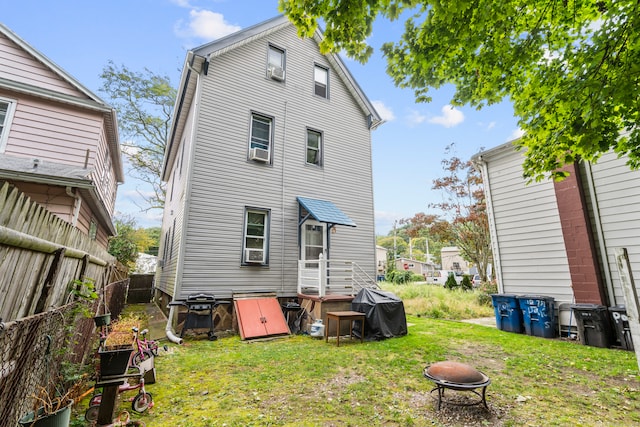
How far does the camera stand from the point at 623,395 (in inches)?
154

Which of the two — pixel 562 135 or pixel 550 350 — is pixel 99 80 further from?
pixel 550 350

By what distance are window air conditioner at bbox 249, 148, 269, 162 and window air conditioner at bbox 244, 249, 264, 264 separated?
119 inches

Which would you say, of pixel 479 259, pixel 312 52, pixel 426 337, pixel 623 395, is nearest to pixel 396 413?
pixel 623 395

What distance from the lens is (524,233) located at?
8.69m

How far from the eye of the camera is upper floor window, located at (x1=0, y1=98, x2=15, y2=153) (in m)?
7.36

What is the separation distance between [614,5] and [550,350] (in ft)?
20.7

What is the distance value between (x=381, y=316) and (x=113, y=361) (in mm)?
5989

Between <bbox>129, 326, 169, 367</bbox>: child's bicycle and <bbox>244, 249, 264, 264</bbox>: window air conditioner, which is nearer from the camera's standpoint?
<bbox>129, 326, 169, 367</bbox>: child's bicycle

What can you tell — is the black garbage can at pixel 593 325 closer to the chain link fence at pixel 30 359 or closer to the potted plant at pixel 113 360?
the potted plant at pixel 113 360

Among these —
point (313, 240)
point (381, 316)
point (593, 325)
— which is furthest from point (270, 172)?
point (593, 325)

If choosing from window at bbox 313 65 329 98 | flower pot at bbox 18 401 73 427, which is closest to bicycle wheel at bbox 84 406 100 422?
Answer: flower pot at bbox 18 401 73 427

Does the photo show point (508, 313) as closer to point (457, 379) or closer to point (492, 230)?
point (492, 230)

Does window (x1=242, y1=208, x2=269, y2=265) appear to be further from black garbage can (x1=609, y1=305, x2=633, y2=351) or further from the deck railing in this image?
black garbage can (x1=609, y1=305, x2=633, y2=351)

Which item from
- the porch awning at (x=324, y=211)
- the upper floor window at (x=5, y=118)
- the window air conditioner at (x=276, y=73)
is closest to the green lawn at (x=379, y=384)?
the porch awning at (x=324, y=211)
